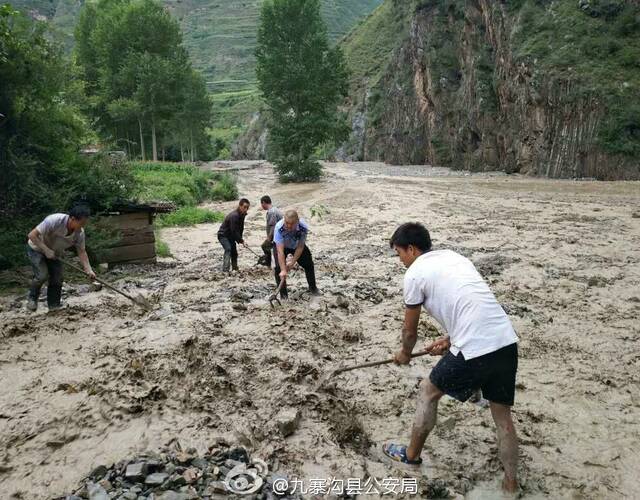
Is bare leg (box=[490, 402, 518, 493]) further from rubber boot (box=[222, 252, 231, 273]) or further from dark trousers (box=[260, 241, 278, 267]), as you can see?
rubber boot (box=[222, 252, 231, 273])

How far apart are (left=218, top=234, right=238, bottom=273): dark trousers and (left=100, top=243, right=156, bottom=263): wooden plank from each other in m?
1.72

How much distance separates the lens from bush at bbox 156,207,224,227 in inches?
657

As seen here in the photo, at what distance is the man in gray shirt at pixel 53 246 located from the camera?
6492 mm

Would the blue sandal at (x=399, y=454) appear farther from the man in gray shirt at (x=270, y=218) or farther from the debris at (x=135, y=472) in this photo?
the man in gray shirt at (x=270, y=218)

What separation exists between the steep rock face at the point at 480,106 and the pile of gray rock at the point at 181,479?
24.8m

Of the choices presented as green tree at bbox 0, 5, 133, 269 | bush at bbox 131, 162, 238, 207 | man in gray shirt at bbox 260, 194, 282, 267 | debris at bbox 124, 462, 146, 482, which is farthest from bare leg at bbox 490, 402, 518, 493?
bush at bbox 131, 162, 238, 207

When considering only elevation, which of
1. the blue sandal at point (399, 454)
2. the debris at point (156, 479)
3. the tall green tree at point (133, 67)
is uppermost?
the tall green tree at point (133, 67)

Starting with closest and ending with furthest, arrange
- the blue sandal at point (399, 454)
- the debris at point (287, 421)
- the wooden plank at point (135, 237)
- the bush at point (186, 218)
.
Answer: the blue sandal at point (399, 454)
the debris at point (287, 421)
the wooden plank at point (135, 237)
the bush at point (186, 218)

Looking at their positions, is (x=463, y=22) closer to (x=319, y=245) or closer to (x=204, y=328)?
(x=319, y=245)

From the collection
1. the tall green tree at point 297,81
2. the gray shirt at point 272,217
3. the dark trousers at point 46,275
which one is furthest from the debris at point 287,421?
the tall green tree at point 297,81

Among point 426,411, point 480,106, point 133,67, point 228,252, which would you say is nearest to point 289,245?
point 228,252

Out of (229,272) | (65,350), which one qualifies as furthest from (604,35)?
(65,350)

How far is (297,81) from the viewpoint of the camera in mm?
28891

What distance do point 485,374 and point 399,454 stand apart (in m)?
1.10
